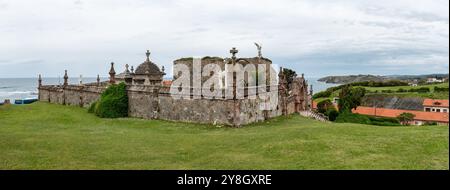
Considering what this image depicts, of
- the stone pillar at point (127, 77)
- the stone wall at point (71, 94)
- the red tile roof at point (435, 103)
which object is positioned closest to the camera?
the stone wall at point (71, 94)

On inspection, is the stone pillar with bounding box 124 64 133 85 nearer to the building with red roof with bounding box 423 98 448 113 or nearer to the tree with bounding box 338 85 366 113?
the tree with bounding box 338 85 366 113

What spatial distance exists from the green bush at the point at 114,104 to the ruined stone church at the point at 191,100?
1.71 ft

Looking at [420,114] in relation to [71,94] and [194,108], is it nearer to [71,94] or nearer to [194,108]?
[194,108]

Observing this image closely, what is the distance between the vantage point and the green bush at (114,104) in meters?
35.6

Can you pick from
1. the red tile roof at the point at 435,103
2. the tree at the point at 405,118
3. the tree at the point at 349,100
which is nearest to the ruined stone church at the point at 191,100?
the tree at the point at 349,100

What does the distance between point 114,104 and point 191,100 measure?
9.00 meters

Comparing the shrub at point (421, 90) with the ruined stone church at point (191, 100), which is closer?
the ruined stone church at point (191, 100)

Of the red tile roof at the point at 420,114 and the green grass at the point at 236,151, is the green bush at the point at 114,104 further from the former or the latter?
the red tile roof at the point at 420,114

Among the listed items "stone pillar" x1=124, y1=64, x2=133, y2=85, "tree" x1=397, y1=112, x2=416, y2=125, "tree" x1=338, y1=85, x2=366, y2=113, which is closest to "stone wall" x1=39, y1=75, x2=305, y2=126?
"stone pillar" x1=124, y1=64, x2=133, y2=85

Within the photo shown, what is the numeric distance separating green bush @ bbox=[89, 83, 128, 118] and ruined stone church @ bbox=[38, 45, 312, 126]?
1.71ft

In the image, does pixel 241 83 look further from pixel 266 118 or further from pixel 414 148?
pixel 414 148

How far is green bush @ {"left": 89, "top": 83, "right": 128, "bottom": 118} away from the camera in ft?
117
